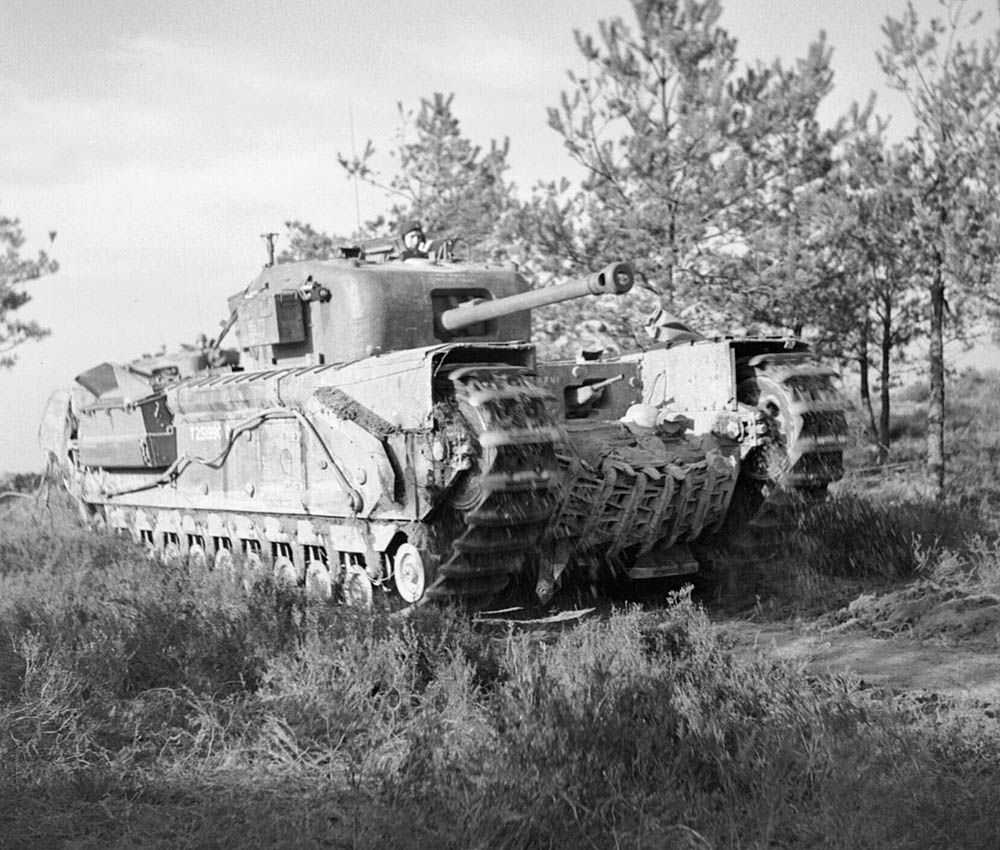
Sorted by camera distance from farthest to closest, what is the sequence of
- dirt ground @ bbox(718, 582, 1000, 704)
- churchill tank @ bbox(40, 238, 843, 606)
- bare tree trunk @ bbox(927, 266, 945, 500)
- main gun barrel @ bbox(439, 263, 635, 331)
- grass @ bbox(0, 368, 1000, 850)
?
1. bare tree trunk @ bbox(927, 266, 945, 500)
2. main gun barrel @ bbox(439, 263, 635, 331)
3. churchill tank @ bbox(40, 238, 843, 606)
4. dirt ground @ bbox(718, 582, 1000, 704)
5. grass @ bbox(0, 368, 1000, 850)

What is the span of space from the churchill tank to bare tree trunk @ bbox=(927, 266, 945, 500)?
18.0ft

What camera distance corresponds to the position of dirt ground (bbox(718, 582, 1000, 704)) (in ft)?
20.9

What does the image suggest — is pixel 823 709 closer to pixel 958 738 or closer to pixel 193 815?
pixel 958 738

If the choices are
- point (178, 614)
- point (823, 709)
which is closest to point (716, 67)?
point (178, 614)

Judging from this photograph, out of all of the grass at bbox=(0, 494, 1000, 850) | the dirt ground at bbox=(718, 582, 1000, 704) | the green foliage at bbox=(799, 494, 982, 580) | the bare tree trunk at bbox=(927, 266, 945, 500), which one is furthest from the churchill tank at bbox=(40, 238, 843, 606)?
the bare tree trunk at bbox=(927, 266, 945, 500)

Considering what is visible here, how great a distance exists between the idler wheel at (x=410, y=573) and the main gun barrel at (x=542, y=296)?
2041 mm

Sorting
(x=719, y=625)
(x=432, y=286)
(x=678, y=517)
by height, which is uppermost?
(x=432, y=286)

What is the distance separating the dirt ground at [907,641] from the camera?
20.9 ft

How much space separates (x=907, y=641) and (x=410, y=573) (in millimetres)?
3228

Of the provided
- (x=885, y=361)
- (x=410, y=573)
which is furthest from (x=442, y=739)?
(x=885, y=361)

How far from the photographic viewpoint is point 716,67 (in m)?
14.4

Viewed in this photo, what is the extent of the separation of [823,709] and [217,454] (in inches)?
258

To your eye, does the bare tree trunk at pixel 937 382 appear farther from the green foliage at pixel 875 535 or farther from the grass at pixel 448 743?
the grass at pixel 448 743

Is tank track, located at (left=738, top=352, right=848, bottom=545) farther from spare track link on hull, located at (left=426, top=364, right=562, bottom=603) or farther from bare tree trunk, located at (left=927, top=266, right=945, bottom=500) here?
bare tree trunk, located at (left=927, top=266, right=945, bottom=500)
